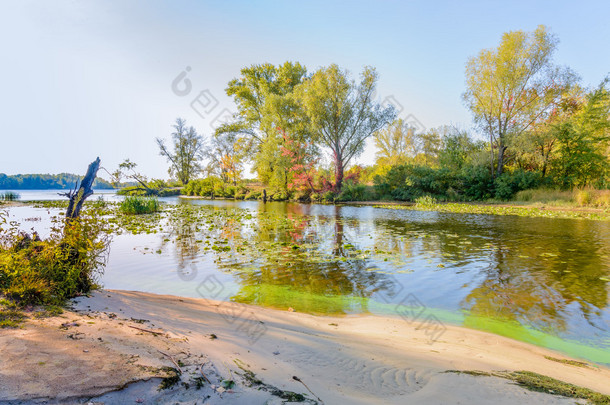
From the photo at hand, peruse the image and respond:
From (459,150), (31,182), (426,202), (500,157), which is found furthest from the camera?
(31,182)

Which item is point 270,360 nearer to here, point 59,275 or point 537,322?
point 59,275

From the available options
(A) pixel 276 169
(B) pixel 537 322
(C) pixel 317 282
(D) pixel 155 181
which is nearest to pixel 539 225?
(B) pixel 537 322

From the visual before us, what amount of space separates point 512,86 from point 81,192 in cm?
3186

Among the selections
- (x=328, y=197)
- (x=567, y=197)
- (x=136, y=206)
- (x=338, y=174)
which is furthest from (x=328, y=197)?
(x=567, y=197)

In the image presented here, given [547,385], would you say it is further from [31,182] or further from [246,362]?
[31,182]

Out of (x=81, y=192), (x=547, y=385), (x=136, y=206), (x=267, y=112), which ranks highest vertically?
(x=267, y=112)

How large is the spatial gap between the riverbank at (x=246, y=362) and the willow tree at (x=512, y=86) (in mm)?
28545

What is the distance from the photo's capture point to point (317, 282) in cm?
623

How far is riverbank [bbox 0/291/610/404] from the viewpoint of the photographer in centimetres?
188

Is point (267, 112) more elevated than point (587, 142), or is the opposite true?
point (267, 112)

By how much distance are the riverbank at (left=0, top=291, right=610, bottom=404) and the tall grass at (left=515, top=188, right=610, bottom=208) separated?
23641mm

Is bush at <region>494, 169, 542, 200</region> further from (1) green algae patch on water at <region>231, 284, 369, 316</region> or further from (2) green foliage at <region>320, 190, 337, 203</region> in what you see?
(1) green algae patch on water at <region>231, 284, 369, 316</region>

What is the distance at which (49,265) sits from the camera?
3.57 metres

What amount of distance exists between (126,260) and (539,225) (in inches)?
657
